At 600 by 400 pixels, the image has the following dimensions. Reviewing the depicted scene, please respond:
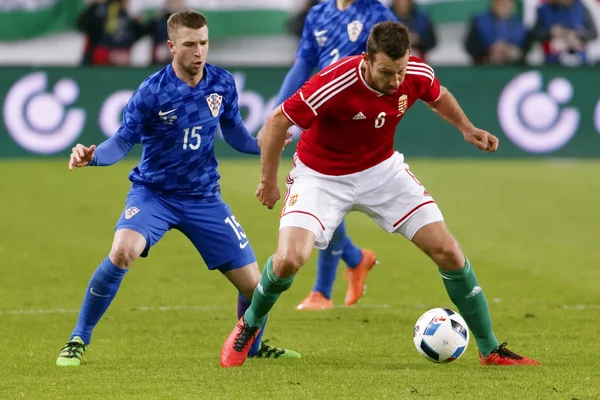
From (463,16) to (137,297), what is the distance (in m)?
11.2

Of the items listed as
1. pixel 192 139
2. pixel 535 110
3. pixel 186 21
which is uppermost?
pixel 186 21

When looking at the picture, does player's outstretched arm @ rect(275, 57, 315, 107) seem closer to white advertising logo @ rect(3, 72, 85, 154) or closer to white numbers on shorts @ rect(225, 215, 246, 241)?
white numbers on shorts @ rect(225, 215, 246, 241)

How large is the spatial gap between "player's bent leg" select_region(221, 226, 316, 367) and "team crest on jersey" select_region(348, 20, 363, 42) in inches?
94.8

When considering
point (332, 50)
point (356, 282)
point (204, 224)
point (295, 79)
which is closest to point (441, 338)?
point (204, 224)

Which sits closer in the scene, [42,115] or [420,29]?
[42,115]

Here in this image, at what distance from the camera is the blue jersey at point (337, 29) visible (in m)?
8.59

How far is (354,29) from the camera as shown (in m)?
8.59

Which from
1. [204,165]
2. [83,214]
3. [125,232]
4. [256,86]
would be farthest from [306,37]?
[256,86]

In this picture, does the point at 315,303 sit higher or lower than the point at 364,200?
lower

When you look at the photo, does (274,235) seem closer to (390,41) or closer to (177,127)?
(177,127)

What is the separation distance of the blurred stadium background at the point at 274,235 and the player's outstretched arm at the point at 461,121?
1.24 meters

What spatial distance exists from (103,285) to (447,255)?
1905mm

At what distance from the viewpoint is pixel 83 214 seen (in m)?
13.7

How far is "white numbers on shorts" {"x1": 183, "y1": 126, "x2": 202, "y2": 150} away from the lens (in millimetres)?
6926
